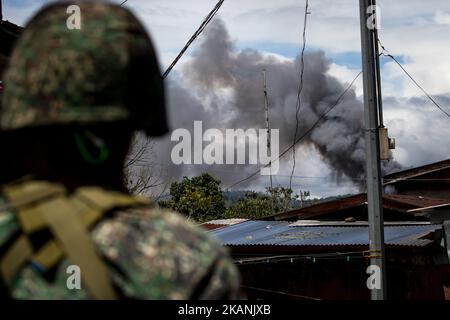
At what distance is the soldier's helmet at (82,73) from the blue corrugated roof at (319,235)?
978 cm

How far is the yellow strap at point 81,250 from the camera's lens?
149cm

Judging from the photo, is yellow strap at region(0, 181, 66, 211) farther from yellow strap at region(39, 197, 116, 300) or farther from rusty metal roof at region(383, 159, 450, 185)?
rusty metal roof at region(383, 159, 450, 185)

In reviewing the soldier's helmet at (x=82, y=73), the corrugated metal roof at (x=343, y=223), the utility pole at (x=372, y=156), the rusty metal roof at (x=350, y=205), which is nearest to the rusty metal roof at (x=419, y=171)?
the rusty metal roof at (x=350, y=205)

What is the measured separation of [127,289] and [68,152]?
0.34 m

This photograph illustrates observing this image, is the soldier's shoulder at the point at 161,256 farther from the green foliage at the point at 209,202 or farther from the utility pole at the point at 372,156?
the green foliage at the point at 209,202

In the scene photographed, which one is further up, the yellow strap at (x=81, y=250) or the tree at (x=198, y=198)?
the tree at (x=198, y=198)

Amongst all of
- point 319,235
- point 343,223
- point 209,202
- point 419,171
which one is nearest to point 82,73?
point 319,235

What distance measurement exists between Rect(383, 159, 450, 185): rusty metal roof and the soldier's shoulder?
25778mm

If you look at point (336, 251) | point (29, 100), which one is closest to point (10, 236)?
point (29, 100)

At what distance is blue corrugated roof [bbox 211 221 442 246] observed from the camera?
38.0ft

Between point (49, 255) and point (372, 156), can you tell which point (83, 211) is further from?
point (372, 156)

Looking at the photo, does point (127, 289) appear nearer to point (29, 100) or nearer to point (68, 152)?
point (68, 152)

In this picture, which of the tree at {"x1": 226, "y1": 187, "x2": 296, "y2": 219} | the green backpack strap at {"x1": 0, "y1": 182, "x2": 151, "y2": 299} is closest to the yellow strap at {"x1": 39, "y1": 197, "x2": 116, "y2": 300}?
the green backpack strap at {"x1": 0, "y1": 182, "x2": 151, "y2": 299}
